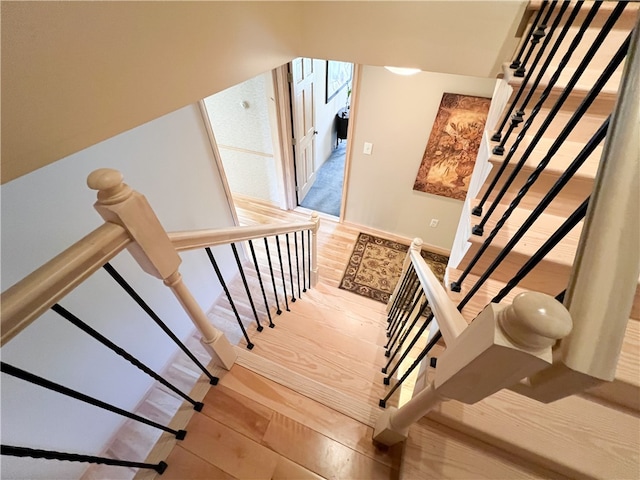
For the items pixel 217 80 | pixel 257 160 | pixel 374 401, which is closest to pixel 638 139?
pixel 374 401

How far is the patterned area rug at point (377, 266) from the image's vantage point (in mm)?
3223

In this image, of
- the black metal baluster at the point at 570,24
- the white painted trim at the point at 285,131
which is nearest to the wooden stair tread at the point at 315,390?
the black metal baluster at the point at 570,24

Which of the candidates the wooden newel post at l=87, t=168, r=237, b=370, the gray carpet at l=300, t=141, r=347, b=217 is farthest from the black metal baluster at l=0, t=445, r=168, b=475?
the gray carpet at l=300, t=141, r=347, b=217

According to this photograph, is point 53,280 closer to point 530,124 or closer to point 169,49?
point 169,49

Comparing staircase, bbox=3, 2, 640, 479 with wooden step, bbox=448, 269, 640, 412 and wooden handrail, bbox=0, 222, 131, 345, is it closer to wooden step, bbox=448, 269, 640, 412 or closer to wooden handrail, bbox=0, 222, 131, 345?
wooden step, bbox=448, 269, 640, 412

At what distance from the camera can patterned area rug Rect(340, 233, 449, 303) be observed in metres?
3.22

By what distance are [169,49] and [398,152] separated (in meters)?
2.54

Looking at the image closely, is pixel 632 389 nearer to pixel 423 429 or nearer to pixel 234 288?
pixel 423 429

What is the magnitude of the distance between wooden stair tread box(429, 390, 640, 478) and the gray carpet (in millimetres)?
3478

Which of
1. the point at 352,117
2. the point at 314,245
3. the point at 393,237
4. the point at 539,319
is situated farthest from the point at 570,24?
the point at 393,237

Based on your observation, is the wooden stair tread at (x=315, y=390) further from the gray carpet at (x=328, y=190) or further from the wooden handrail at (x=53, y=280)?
the gray carpet at (x=328, y=190)

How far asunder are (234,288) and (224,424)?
197 centimetres

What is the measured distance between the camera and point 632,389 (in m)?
0.79

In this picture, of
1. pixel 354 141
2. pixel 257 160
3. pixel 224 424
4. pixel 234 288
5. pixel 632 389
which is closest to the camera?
pixel 632 389
